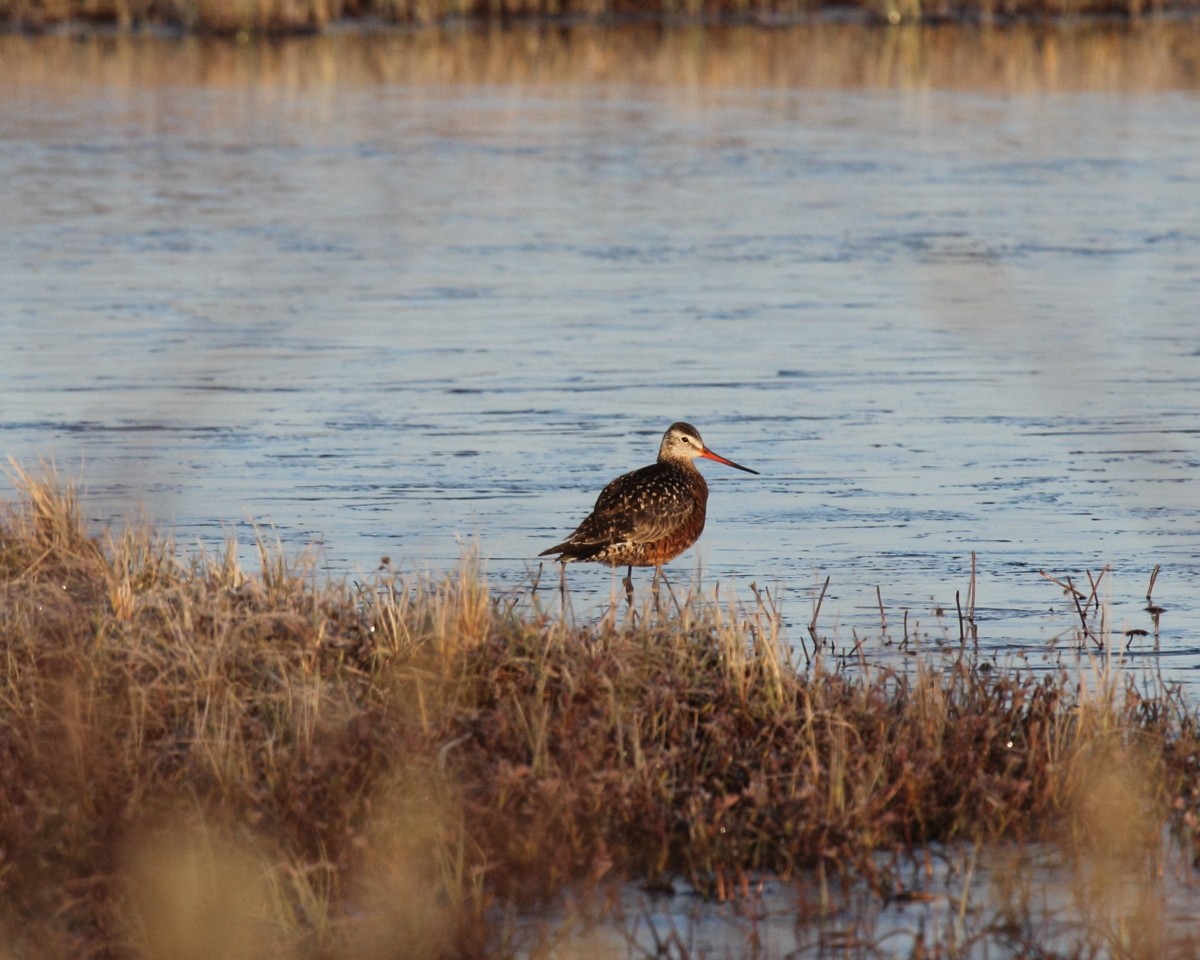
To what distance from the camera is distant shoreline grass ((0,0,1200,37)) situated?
3784 cm

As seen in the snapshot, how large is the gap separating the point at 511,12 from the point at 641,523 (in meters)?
31.1

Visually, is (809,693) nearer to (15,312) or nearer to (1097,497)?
(1097,497)

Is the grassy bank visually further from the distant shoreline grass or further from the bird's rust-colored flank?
the distant shoreline grass

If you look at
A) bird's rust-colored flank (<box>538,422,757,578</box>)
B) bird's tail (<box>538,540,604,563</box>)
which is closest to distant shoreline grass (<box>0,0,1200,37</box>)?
bird's rust-colored flank (<box>538,422,757,578</box>)

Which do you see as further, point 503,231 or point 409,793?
point 503,231

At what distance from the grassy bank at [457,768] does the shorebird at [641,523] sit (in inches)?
97.9

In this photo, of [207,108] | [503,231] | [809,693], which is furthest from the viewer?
[207,108]

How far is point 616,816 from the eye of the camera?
5.98m

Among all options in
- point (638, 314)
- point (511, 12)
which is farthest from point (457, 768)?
point (511, 12)

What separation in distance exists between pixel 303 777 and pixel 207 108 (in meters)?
23.9

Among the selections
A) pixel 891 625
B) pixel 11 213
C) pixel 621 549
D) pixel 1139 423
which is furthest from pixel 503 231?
pixel 891 625

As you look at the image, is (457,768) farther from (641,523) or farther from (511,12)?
(511,12)

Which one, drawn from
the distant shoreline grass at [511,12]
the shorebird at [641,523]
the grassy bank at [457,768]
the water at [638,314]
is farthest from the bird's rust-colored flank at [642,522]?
the distant shoreline grass at [511,12]

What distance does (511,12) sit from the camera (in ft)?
130
